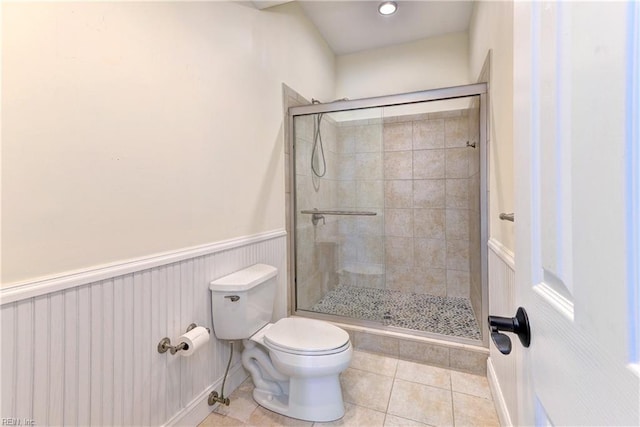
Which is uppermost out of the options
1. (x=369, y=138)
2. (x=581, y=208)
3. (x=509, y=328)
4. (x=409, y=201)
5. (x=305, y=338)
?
(x=369, y=138)

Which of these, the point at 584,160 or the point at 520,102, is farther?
the point at 520,102

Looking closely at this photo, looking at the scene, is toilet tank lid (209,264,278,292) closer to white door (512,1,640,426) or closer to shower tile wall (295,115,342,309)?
shower tile wall (295,115,342,309)

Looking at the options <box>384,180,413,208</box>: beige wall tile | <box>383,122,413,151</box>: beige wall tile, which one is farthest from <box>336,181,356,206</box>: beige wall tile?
<box>383,122,413,151</box>: beige wall tile

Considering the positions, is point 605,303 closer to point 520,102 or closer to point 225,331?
point 520,102

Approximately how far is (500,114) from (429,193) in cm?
139

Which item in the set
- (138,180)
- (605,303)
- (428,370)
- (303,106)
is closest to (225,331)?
(138,180)

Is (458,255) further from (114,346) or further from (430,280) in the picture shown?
(114,346)

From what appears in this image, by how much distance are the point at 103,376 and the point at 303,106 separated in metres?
1.93

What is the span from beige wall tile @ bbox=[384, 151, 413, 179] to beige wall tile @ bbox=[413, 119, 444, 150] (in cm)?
13

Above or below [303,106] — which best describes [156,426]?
below

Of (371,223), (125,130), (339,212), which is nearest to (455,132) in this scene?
(371,223)

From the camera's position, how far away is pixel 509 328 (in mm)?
521

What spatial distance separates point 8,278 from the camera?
0.76 metres

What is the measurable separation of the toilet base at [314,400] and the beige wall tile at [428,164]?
2.03 metres
